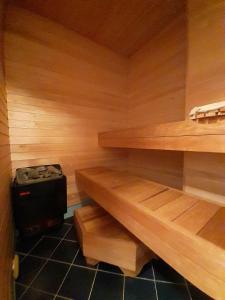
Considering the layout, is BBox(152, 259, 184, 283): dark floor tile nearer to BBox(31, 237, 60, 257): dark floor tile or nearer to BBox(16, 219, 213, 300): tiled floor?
BBox(16, 219, 213, 300): tiled floor

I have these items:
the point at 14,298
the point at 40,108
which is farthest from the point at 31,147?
the point at 14,298

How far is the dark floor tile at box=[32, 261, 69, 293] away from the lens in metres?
0.85

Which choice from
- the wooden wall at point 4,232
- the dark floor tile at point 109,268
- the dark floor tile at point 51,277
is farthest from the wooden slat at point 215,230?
the dark floor tile at point 51,277

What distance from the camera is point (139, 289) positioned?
83cm

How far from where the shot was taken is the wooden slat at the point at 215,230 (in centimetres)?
49

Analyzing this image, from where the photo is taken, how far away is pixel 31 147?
4.54ft

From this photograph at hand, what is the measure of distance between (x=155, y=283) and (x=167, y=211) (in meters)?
0.56

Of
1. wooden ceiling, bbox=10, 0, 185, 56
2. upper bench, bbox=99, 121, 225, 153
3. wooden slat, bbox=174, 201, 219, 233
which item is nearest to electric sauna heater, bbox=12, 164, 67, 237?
upper bench, bbox=99, 121, 225, 153

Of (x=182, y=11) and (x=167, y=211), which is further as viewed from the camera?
(x=182, y=11)

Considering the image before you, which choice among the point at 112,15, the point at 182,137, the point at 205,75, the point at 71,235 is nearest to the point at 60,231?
the point at 71,235

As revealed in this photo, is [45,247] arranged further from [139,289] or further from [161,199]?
[161,199]

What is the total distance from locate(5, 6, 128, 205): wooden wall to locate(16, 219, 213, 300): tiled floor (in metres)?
0.66

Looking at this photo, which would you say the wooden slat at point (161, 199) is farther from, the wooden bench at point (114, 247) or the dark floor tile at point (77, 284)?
the dark floor tile at point (77, 284)

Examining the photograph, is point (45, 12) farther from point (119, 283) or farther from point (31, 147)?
point (119, 283)
